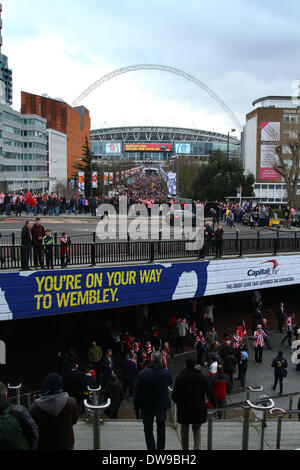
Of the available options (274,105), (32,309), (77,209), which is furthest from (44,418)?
(274,105)

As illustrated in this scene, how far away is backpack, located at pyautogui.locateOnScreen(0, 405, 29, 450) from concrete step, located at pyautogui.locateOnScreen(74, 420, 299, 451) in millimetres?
2573

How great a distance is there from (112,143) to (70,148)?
226 feet

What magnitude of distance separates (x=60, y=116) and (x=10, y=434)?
106 metres

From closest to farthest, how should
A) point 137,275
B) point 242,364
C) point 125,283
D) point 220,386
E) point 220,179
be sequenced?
Result: point 220,386 → point 242,364 → point 125,283 → point 137,275 → point 220,179

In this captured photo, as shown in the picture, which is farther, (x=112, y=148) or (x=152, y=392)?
(x=112, y=148)

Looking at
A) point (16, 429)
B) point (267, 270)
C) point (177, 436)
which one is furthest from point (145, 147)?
point (16, 429)

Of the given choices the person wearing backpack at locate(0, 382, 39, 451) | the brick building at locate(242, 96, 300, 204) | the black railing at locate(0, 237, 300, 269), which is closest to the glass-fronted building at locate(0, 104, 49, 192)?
the brick building at locate(242, 96, 300, 204)

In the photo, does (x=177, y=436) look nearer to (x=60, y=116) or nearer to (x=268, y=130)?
(x=268, y=130)

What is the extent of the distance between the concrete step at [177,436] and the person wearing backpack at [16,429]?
2.44m

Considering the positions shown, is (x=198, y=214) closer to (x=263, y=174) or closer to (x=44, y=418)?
(x=44, y=418)

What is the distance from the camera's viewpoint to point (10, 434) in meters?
4.07

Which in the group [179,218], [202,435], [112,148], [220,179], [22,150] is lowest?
[202,435]

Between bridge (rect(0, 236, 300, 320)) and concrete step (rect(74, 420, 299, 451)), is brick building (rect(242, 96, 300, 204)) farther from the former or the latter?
concrete step (rect(74, 420, 299, 451))

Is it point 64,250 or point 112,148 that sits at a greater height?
point 112,148
